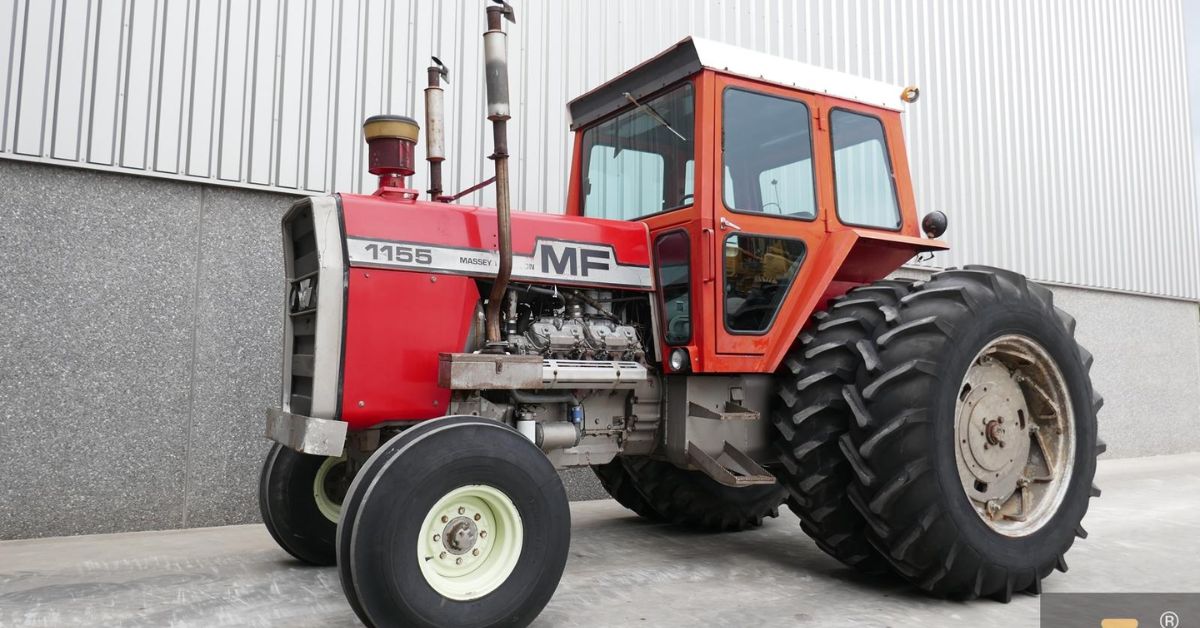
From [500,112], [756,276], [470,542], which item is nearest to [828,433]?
[756,276]

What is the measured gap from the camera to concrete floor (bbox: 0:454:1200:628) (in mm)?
3420

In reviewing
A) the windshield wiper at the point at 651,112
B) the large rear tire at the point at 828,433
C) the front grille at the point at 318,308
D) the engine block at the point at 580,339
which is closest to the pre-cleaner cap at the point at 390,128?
the front grille at the point at 318,308

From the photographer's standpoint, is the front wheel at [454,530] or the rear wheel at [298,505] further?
the rear wheel at [298,505]

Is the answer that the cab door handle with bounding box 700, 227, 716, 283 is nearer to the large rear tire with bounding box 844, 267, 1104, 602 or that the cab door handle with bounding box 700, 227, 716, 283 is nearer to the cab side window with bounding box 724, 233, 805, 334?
the cab side window with bounding box 724, 233, 805, 334

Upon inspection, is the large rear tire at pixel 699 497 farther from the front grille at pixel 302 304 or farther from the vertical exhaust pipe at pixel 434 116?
the vertical exhaust pipe at pixel 434 116

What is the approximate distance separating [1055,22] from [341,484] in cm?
1003

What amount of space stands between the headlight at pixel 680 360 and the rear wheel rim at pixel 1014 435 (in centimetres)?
129

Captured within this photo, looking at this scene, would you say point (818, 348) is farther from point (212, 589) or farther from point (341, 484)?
point (212, 589)

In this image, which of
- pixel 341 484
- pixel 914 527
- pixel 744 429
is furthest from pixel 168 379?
pixel 914 527

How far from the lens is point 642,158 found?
4.60 metres

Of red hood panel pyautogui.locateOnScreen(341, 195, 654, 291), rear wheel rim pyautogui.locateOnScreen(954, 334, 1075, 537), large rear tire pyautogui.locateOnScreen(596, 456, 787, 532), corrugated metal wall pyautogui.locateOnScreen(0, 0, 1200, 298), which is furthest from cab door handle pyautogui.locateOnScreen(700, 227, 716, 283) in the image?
corrugated metal wall pyautogui.locateOnScreen(0, 0, 1200, 298)

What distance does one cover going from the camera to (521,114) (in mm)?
6730

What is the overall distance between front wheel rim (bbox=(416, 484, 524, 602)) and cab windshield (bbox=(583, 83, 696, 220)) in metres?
1.86

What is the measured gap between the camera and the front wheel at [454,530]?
2871mm
